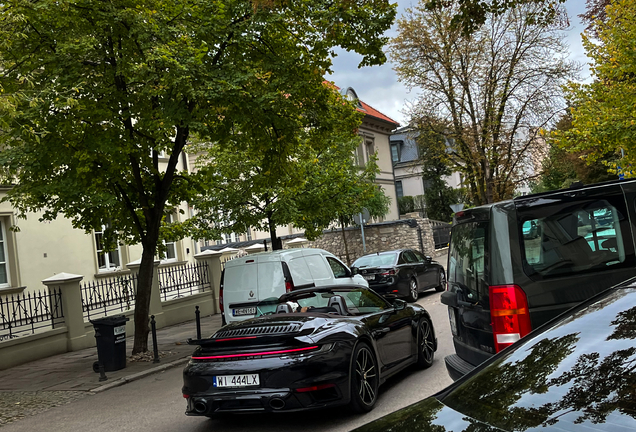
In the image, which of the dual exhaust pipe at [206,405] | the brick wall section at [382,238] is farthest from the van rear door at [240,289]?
the brick wall section at [382,238]

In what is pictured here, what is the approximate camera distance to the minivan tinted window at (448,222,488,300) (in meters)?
5.29

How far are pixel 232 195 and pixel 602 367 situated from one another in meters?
20.2

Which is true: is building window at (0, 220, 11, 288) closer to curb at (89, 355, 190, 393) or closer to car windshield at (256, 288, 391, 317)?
curb at (89, 355, 190, 393)

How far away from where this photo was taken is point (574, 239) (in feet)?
16.4

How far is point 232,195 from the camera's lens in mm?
21922

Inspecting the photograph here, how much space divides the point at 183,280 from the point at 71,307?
16.4ft

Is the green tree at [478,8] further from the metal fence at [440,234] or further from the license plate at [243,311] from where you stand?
the metal fence at [440,234]

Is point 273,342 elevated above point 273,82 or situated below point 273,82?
below

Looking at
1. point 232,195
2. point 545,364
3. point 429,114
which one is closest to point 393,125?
point 429,114

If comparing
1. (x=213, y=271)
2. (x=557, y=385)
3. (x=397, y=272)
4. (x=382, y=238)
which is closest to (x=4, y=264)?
(x=213, y=271)

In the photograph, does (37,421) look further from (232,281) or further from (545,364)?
(545,364)

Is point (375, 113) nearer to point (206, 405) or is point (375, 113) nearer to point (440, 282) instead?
point (440, 282)

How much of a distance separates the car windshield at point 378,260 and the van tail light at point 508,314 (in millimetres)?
13259

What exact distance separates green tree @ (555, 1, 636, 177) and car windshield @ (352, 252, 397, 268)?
8.02 meters
